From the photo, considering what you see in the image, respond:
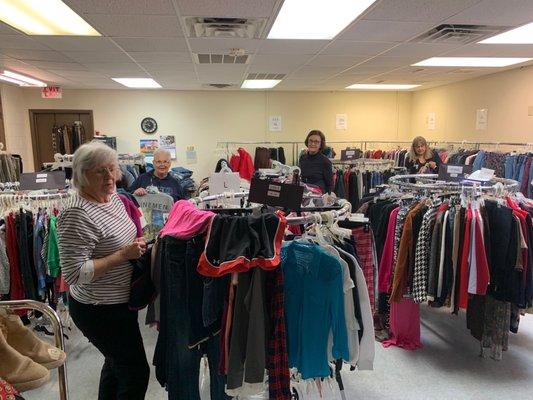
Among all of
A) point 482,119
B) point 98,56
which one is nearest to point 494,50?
point 482,119

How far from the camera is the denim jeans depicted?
5.06 feet

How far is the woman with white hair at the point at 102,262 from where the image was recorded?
1.58m

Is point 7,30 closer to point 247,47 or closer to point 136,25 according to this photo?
point 136,25

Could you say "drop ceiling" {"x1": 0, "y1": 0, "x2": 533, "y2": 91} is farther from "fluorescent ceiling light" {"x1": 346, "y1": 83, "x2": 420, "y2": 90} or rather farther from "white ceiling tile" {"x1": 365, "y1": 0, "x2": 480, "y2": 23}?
"fluorescent ceiling light" {"x1": 346, "y1": 83, "x2": 420, "y2": 90}

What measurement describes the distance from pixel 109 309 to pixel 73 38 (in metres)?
3.20

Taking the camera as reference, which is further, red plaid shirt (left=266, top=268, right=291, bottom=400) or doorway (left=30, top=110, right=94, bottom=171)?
doorway (left=30, top=110, right=94, bottom=171)

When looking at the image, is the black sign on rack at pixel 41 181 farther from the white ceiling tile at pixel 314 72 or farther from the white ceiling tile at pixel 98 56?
the white ceiling tile at pixel 314 72

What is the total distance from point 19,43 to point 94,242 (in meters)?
3.57

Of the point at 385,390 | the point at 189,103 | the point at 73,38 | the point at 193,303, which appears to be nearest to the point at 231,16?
the point at 73,38

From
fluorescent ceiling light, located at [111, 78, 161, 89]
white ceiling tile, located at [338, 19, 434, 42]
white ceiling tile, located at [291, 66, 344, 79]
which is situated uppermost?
fluorescent ceiling light, located at [111, 78, 161, 89]

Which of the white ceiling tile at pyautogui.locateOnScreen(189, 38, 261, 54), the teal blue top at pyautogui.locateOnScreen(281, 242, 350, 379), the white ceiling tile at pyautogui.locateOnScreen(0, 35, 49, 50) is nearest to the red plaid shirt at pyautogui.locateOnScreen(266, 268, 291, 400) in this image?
the teal blue top at pyautogui.locateOnScreen(281, 242, 350, 379)

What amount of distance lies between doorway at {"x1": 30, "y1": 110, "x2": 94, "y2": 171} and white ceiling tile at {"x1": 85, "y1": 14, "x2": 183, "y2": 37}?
4.93 meters

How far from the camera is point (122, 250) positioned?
167cm

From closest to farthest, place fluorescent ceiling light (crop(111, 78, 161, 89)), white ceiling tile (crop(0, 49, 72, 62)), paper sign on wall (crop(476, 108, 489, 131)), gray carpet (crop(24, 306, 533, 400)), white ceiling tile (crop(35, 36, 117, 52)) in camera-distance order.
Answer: gray carpet (crop(24, 306, 533, 400)), white ceiling tile (crop(35, 36, 117, 52)), white ceiling tile (crop(0, 49, 72, 62)), paper sign on wall (crop(476, 108, 489, 131)), fluorescent ceiling light (crop(111, 78, 161, 89))
